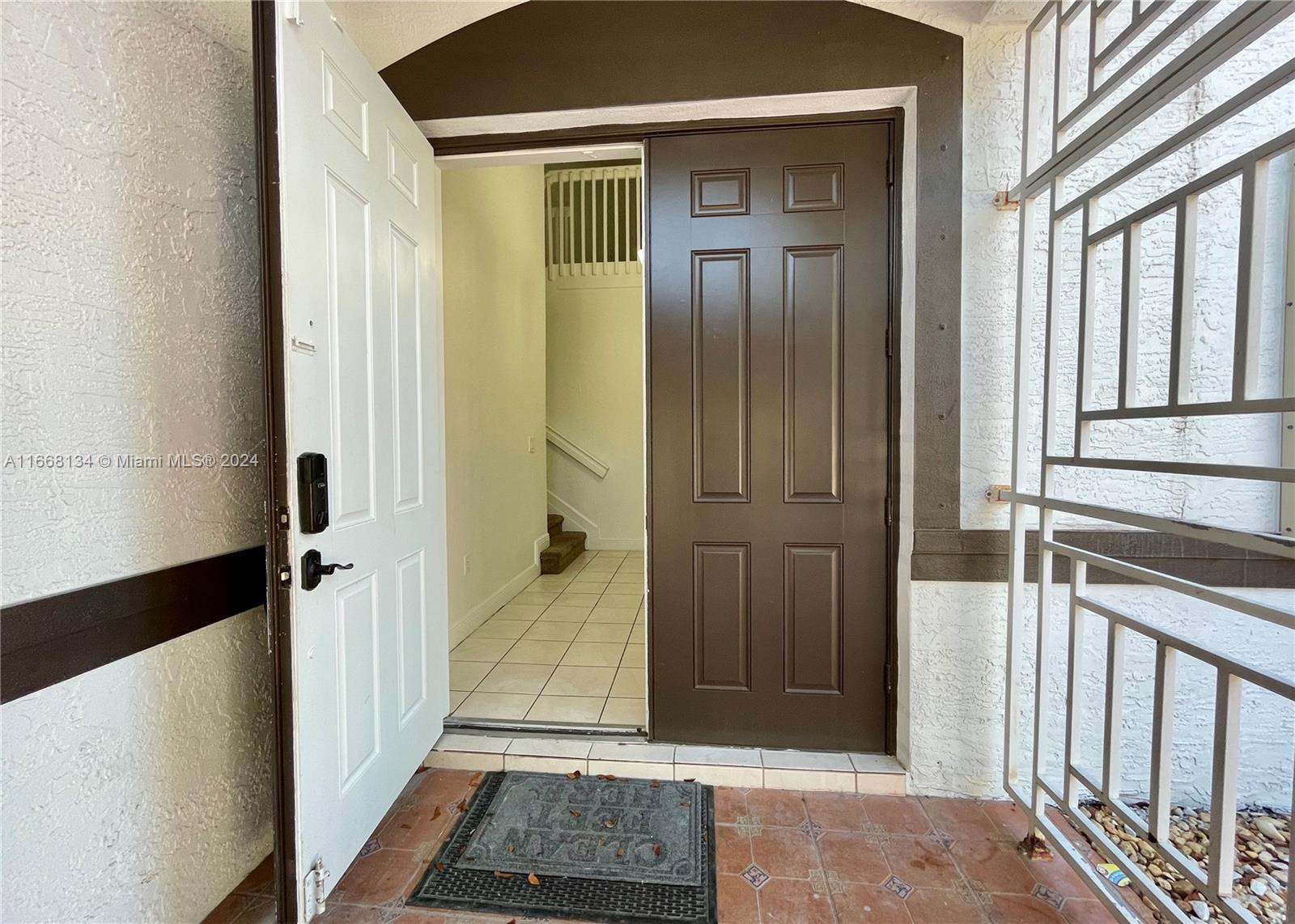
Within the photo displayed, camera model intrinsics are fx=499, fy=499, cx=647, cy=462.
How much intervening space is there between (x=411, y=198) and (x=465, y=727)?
2.02 m

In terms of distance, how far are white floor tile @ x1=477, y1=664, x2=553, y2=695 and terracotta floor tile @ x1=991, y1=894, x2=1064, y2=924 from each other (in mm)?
1739

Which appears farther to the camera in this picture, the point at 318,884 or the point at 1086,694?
the point at 1086,694

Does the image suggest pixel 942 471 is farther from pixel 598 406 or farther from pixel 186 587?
pixel 598 406

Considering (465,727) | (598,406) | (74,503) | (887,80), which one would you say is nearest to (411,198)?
(74,503)

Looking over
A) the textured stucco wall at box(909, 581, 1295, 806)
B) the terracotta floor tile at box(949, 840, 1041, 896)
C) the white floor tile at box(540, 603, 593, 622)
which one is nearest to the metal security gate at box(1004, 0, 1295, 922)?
the textured stucco wall at box(909, 581, 1295, 806)

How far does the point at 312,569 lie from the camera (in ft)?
3.92

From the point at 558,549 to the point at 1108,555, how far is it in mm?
3840

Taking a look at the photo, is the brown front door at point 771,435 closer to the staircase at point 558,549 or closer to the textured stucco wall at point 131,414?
the textured stucco wall at point 131,414

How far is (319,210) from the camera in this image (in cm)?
124

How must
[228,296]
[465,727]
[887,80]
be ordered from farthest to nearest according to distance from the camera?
[465,727] → [887,80] → [228,296]

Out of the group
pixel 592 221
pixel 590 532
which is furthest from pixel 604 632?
pixel 592 221

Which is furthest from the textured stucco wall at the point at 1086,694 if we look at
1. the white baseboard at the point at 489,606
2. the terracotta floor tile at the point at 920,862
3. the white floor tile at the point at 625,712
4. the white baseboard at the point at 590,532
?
the white baseboard at the point at 590,532

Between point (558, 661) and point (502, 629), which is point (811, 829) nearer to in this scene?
point (558, 661)

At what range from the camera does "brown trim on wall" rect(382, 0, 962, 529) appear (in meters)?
1.68
